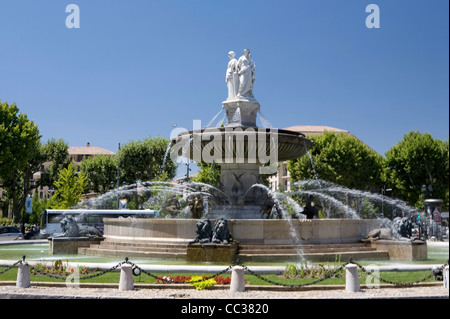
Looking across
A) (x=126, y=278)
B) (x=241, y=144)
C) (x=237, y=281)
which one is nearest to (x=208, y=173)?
(x=241, y=144)

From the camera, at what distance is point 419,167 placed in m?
46.7

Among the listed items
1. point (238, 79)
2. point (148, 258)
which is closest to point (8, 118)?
point (238, 79)

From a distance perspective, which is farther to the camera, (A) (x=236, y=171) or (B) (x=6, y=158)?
(B) (x=6, y=158)

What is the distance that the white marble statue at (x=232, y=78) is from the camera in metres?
20.2

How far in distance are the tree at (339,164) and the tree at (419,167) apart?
2.14 metres

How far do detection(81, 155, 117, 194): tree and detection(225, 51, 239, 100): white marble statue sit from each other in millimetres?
36622

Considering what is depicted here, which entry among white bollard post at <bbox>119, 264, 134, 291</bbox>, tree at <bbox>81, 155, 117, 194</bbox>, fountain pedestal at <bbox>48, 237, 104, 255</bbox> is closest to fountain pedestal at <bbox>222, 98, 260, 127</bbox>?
fountain pedestal at <bbox>48, 237, 104, 255</bbox>

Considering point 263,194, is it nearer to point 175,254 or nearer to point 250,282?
point 175,254

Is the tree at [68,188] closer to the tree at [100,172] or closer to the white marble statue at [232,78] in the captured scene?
A: the tree at [100,172]

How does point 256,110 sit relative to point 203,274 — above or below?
above

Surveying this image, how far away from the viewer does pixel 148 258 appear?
13883 mm

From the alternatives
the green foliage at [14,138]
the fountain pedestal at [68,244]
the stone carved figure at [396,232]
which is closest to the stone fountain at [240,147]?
the stone carved figure at [396,232]

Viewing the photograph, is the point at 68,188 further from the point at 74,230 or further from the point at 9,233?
the point at 74,230
